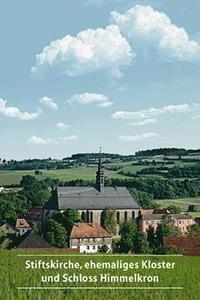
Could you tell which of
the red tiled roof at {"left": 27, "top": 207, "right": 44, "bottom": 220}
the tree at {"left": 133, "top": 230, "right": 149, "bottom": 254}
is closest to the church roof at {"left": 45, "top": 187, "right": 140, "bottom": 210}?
the red tiled roof at {"left": 27, "top": 207, "right": 44, "bottom": 220}

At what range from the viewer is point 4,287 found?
8273mm

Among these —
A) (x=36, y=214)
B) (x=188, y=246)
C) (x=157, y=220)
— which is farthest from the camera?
Answer: (x=36, y=214)

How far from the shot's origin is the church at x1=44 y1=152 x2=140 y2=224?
106 m

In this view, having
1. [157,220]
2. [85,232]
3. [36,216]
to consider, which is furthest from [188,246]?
[36,216]

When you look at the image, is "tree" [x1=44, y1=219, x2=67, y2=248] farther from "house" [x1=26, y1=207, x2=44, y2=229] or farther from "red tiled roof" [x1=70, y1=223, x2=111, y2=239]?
"house" [x1=26, y1=207, x2=44, y2=229]

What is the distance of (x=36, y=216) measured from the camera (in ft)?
345

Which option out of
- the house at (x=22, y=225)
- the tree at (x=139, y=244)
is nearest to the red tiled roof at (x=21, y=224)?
the house at (x=22, y=225)

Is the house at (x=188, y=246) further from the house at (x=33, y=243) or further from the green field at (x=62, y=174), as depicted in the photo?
the green field at (x=62, y=174)

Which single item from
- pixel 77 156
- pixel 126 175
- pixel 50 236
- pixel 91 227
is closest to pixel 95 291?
pixel 50 236

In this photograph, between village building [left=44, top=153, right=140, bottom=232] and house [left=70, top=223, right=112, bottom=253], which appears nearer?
house [left=70, top=223, right=112, bottom=253]

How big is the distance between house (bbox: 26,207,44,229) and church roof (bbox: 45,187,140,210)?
1.95 metres

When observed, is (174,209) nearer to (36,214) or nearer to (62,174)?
(36,214)

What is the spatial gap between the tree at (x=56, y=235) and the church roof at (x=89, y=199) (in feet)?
105

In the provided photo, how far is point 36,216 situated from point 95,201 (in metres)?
11.1
